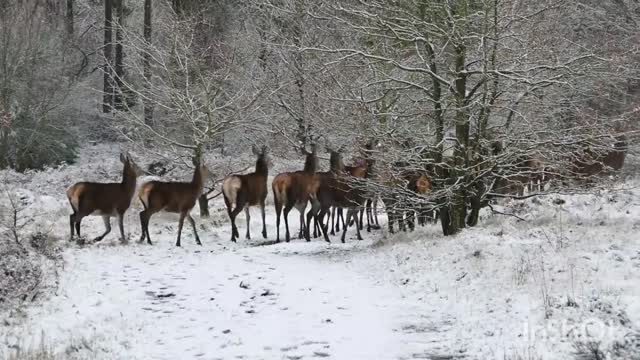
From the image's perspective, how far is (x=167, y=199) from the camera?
15.3 meters

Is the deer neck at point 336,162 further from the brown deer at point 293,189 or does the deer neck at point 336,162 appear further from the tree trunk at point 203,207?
the tree trunk at point 203,207

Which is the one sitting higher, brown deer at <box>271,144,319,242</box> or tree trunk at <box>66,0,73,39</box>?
tree trunk at <box>66,0,73,39</box>

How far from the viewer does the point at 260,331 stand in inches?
304

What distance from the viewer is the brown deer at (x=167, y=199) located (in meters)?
15.0

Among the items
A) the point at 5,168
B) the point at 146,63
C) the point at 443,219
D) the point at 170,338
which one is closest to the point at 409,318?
the point at 170,338

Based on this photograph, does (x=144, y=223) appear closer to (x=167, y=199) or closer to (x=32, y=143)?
(x=167, y=199)

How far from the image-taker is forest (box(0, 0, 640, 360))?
7367 millimetres

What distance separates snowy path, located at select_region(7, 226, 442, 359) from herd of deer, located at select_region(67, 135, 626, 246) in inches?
70.6

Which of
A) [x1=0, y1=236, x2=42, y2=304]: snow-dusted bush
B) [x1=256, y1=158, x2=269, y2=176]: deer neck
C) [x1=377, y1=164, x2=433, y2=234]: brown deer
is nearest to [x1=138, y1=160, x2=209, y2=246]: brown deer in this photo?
[x1=256, y1=158, x2=269, y2=176]: deer neck

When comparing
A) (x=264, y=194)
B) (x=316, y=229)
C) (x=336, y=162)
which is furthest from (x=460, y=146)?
(x=264, y=194)

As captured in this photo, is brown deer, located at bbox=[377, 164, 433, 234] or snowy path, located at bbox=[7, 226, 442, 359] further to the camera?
brown deer, located at bbox=[377, 164, 433, 234]

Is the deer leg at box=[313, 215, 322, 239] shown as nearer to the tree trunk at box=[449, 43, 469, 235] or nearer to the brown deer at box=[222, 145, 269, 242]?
the brown deer at box=[222, 145, 269, 242]

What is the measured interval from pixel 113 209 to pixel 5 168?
16.3 metres

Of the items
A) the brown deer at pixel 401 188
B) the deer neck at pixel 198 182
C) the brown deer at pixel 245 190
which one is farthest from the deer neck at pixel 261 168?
the brown deer at pixel 401 188
